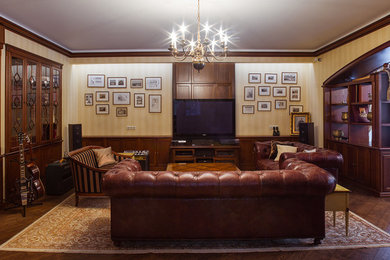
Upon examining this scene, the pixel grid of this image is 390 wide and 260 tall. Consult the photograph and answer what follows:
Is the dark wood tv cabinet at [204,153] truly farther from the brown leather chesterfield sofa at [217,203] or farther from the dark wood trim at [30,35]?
the brown leather chesterfield sofa at [217,203]

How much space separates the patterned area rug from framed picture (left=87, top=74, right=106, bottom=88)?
4.00 meters

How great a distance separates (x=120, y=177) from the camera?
2.58m

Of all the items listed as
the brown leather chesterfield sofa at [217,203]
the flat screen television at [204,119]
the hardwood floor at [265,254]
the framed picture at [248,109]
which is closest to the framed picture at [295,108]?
the framed picture at [248,109]

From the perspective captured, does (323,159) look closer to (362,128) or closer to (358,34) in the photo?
(362,128)

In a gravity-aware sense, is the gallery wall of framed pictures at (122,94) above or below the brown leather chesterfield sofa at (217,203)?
above

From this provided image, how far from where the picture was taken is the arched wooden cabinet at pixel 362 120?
459 centimetres

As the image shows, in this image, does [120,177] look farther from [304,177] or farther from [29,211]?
[29,211]

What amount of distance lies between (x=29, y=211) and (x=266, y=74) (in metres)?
5.78

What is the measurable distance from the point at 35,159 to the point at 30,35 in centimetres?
228

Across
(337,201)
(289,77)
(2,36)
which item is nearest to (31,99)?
(2,36)

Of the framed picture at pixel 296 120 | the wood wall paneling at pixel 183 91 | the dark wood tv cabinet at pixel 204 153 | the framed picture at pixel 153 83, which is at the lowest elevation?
the dark wood tv cabinet at pixel 204 153

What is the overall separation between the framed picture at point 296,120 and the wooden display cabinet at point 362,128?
1.92 feet

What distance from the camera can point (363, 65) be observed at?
5227 mm

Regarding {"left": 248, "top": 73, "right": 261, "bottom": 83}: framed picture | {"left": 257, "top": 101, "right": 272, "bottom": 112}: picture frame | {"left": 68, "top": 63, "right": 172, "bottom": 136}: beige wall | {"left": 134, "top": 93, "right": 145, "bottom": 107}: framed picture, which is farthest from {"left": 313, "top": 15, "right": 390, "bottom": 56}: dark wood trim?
{"left": 134, "top": 93, "right": 145, "bottom": 107}: framed picture
